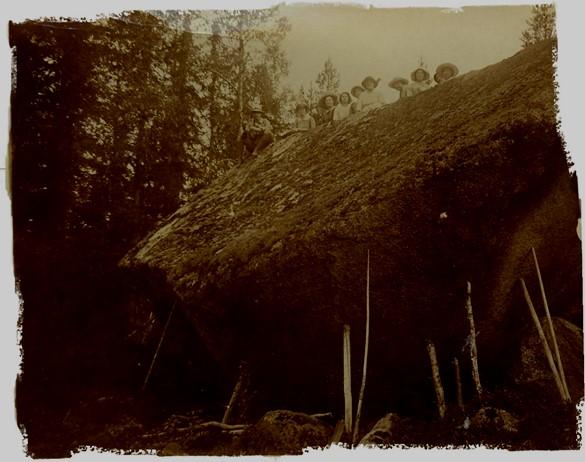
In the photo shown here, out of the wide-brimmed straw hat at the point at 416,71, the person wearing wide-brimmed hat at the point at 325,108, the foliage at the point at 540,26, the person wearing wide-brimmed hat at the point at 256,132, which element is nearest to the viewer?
the foliage at the point at 540,26

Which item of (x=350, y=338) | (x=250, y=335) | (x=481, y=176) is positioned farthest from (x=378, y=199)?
(x=250, y=335)

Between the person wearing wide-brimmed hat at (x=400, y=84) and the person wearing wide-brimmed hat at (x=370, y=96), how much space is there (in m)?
0.12

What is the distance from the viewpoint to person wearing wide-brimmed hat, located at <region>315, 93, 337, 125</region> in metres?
3.92

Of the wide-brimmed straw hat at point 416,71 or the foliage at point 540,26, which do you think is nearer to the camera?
the foliage at point 540,26

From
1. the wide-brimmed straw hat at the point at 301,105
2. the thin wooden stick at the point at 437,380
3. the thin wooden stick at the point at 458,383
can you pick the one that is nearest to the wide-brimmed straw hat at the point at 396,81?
the wide-brimmed straw hat at the point at 301,105

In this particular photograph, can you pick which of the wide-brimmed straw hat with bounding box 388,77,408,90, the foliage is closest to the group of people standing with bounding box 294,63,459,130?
the wide-brimmed straw hat with bounding box 388,77,408,90

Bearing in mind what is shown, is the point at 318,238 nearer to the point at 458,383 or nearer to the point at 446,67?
the point at 458,383

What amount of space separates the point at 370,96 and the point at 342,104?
0.80ft

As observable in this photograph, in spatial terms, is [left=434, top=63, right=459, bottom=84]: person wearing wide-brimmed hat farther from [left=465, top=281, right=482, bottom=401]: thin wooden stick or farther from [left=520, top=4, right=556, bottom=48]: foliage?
[left=465, top=281, right=482, bottom=401]: thin wooden stick

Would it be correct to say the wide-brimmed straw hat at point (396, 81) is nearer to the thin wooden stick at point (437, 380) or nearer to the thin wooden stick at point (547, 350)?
the thin wooden stick at point (547, 350)

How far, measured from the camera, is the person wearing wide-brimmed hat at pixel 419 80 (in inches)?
143

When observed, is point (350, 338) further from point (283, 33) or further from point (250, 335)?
point (283, 33)

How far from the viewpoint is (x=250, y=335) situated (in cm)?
350

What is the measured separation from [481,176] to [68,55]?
3.17 m
